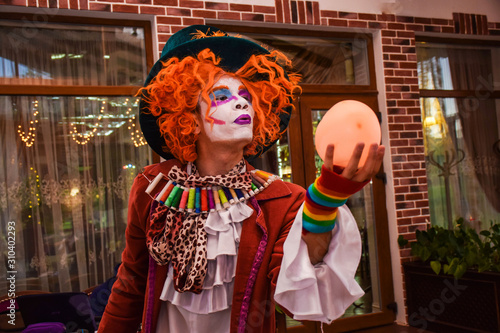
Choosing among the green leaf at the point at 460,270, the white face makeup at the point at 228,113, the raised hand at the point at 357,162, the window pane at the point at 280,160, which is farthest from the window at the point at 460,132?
the raised hand at the point at 357,162

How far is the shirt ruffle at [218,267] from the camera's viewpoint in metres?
1.29

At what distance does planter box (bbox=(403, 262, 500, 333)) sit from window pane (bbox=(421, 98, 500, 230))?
810mm

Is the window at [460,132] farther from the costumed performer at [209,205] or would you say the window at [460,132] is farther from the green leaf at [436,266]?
the costumed performer at [209,205]

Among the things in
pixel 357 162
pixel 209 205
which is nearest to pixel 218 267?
pixel 209 205

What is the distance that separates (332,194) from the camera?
0.92m

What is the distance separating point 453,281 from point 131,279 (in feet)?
10.7

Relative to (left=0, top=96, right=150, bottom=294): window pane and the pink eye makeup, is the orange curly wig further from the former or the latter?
(left=0, top=96, right=150, bottom=294): window pane

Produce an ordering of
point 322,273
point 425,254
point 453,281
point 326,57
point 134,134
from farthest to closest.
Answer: point 326,57 → point 425,254 → point 453,281 → point 134,134 → point 322,273

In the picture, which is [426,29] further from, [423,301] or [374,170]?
[374,170]

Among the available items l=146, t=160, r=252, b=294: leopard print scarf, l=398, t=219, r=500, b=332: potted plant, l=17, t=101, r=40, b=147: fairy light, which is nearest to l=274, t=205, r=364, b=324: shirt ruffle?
l=146, t=160, r=252, b=294: leopard print scarf

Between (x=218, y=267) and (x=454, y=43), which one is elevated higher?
(x=454, y=43)

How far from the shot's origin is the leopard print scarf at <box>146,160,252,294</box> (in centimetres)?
125

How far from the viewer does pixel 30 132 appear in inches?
137

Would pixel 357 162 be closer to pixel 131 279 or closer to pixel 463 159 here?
pixel 131 279
